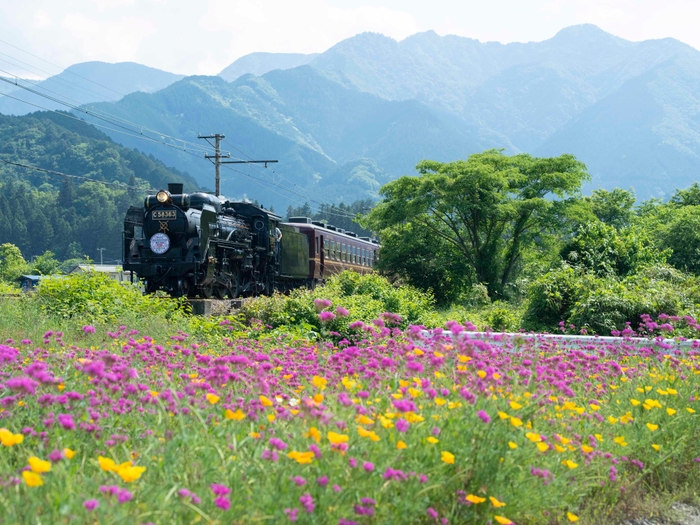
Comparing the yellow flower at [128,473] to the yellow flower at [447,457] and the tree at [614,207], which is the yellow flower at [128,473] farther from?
the tree at [614,207]

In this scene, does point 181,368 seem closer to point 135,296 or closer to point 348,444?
point 348,444

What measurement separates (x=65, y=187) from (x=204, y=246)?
270ft

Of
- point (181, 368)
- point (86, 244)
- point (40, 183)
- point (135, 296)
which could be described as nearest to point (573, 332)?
point (135, 296)

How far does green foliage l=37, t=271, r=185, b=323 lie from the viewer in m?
11.3

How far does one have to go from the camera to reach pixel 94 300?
11742 mm

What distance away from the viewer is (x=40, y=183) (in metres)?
113

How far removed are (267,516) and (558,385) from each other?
87.0 inches

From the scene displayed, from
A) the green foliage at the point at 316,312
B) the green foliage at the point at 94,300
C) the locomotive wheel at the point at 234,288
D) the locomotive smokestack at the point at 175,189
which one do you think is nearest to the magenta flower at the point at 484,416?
the green foliage at the point at 316,312

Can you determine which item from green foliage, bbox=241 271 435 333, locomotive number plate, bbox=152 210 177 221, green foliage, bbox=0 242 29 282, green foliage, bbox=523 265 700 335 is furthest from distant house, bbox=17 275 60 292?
green foliage, bbox=523 265 700 335

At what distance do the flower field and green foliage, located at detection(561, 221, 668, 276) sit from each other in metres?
11.9

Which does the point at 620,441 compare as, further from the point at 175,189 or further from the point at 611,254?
the point at 175,189

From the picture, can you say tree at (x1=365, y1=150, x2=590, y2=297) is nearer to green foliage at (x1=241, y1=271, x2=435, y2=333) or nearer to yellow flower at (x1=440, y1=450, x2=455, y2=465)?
green foliage at (x1=241, y1=271, x2=435, y2=333)

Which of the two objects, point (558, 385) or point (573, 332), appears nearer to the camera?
point (558, 385)

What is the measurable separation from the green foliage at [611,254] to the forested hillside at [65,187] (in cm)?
6079
